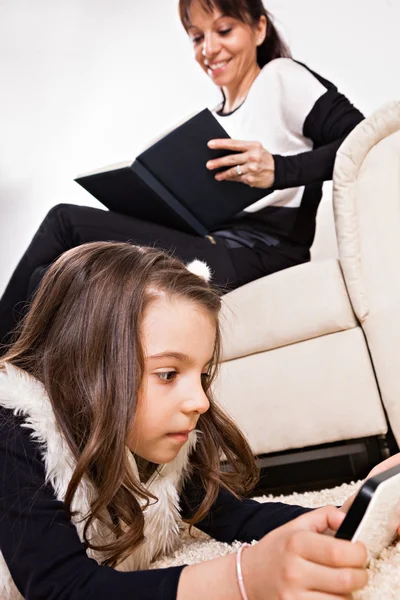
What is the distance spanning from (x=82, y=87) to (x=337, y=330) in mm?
1578

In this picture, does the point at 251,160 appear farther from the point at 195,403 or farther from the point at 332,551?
the point at 332,551

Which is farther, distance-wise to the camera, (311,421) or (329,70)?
(329,70)

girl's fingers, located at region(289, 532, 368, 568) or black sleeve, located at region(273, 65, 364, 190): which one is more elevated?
girl's fingers, located at region(289, 532, 368, 568)

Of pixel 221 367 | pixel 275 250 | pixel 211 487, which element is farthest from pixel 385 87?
pixel 211 487

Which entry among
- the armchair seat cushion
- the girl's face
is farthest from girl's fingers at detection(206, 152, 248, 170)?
the girl's face

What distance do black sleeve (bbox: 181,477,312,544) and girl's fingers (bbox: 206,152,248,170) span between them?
0.74 metres

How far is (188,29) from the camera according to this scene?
80.7 inches

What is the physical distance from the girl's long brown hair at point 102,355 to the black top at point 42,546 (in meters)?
0.03

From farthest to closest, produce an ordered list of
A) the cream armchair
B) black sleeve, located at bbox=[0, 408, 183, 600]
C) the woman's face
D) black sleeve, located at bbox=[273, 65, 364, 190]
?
the woman's face, black sleeve, located at bbox=[273, 65, 364, 190], the cream armchair, black sleeve, located at bbox=[0, 408, 183, 600]

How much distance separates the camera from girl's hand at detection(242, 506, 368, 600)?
388 mm

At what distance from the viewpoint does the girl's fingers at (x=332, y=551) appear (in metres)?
0.38

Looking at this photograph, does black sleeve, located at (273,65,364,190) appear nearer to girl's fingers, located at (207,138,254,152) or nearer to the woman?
the woman

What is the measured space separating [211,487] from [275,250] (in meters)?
0.81

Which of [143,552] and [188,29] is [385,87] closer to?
[188,29]
